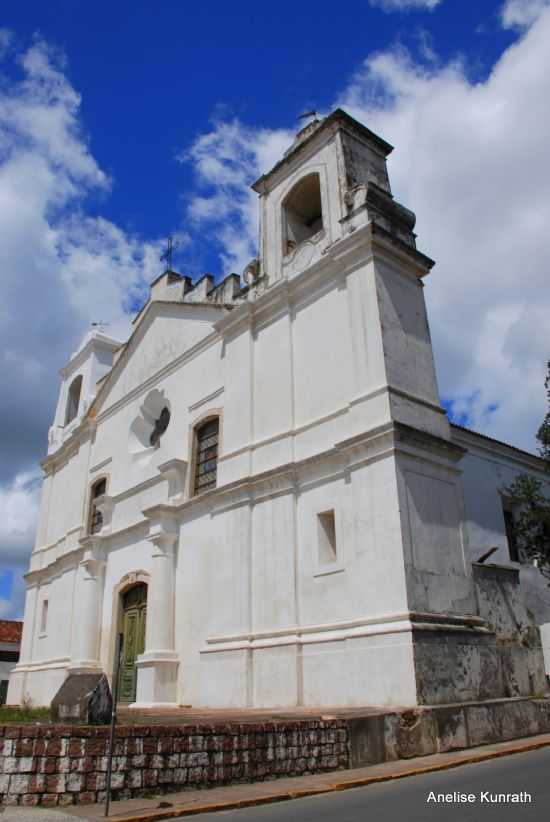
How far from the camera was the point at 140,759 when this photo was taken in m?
6.18

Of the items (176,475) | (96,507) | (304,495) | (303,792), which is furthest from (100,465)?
(303,792)

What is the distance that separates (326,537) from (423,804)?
624 centimetres

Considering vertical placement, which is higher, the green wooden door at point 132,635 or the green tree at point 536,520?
the green tree at point 536,520

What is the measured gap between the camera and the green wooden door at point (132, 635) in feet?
50.6

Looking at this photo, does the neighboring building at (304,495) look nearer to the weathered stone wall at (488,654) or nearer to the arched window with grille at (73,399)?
the weathered stone wall at (488,654)

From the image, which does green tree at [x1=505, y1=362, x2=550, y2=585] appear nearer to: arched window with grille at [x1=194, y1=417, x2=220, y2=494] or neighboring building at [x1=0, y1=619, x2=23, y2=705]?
arched window with grille at [x1=194, y1=417, x2=220, y2=494]

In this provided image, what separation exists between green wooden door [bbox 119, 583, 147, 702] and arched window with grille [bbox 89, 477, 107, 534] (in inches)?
131

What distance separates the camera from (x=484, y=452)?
17016mm

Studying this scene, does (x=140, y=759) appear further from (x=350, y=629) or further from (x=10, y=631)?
(x=10, y=631)

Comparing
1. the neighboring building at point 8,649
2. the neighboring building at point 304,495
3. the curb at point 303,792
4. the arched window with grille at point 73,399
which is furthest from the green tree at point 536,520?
the neighboring building at point 8,649

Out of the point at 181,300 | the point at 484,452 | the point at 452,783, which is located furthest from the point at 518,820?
the point at 181,300

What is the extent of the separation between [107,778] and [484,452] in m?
13.3

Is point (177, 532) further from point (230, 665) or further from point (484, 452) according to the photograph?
point (484, 452)

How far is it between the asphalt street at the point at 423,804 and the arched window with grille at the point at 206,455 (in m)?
8.68
